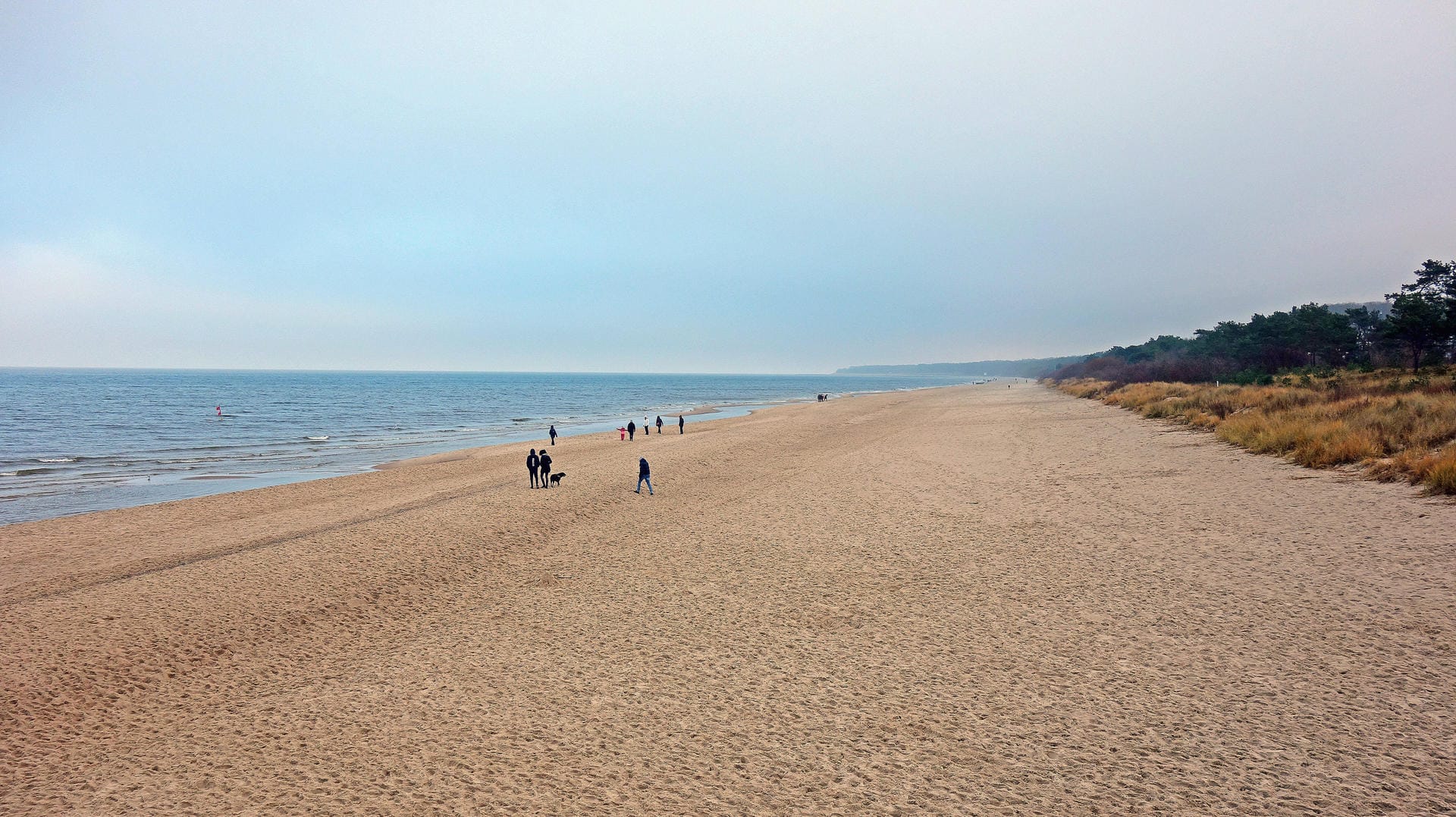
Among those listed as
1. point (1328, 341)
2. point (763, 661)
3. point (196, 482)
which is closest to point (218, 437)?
point (196, 482)

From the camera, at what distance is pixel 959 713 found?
219 inches

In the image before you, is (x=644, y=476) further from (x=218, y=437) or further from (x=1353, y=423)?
(x=218, y=437)

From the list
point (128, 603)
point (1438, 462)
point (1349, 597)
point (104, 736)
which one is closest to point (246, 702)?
point (104, 736)

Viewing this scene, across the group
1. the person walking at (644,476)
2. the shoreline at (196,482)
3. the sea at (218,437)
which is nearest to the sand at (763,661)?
the person walking at (644,476)

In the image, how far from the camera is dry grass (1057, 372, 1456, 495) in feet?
44.4

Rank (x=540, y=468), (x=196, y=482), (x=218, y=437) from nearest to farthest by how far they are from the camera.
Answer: (x=540, y=468)
(x=196, y=482)
(x=218, y=437)

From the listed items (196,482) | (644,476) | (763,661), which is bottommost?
(196,482)

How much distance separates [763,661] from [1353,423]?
19118 millimetres

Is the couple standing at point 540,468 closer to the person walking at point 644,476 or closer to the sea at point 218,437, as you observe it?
the person walking at point 644,476

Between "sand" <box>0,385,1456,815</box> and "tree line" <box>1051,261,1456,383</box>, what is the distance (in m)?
31.0

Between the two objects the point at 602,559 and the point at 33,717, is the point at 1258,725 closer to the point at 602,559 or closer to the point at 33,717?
the point at 602,559

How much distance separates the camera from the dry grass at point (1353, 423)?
13.5 meters

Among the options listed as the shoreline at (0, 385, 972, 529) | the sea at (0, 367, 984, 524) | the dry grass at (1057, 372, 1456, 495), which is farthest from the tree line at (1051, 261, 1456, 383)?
the shoreline at (0, 385, 972, 529)

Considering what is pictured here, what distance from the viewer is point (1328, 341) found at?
52688 mm
